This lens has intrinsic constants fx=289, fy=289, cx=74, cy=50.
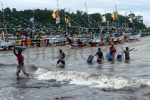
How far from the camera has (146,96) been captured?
1001 cm

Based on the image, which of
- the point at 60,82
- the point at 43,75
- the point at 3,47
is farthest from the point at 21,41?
the point at 60,82

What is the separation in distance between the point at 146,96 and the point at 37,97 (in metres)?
3.87

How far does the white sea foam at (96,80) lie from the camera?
12.1 metres

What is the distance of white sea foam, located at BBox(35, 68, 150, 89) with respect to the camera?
1206 cm

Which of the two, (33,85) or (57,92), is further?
(33,85)

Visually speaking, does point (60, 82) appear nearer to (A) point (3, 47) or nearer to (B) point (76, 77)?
(B) point (76, 77)

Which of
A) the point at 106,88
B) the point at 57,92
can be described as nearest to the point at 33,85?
the point at 57,92

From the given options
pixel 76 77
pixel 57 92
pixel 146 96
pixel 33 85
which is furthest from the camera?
pixel 76 77

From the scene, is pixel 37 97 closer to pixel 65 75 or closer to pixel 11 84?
pixel 11 84

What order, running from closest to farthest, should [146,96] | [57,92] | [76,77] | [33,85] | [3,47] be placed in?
[146,96]
[57,92]
[33,85]
[76,77]
[3,47]

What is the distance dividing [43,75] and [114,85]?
510cm

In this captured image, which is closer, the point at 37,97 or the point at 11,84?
the point at 37,97

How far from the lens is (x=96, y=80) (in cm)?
1334

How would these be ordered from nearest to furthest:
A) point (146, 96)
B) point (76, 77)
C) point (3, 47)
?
point (146, 96) → point (76, 77) → point (3, 47)
